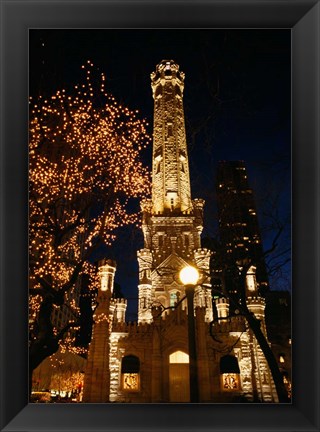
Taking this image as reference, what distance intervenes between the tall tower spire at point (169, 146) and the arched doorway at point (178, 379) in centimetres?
1509

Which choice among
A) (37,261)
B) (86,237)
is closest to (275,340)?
(86,237)

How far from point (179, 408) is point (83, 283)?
36.7 meters

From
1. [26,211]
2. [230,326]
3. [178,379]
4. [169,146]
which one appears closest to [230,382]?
[178,379]

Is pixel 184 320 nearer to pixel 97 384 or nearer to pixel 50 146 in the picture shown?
pixel 97 384

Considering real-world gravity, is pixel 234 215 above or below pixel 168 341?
above

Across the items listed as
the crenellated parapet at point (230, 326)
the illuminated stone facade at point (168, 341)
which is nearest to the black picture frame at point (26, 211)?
the illuminated stone facade at point (168, 341)

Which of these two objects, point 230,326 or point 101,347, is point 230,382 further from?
point 101,347

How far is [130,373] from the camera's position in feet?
101

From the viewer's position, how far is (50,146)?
12.7 m

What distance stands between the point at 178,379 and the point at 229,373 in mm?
3792

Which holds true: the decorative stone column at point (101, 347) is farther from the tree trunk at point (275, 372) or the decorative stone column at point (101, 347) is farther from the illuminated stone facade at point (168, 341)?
the tree trunk at point (275, 372)

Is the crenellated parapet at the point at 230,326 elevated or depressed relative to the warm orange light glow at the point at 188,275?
depressed

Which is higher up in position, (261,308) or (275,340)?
(261,308)

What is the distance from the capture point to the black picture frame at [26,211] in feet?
Answer: 23.4
